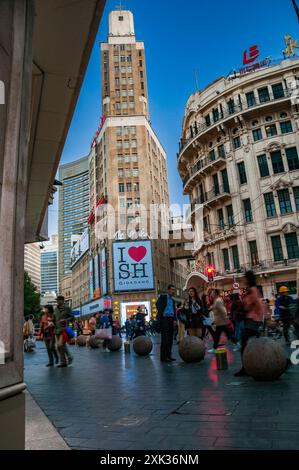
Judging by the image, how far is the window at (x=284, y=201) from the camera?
105ft

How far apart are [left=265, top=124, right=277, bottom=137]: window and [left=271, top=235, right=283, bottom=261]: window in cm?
980

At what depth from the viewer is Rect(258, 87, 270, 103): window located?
3422cm

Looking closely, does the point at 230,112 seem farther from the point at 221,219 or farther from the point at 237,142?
the point at 221,219

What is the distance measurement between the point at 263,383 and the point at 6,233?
4.57 meters

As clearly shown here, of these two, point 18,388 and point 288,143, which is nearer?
point 18,388

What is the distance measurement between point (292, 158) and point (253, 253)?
30.3 feet

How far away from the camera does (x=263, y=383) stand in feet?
18.3

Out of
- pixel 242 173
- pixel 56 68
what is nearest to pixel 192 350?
pixel 56 68

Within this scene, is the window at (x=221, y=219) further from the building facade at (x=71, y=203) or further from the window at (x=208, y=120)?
the building facade at (x=71, y=203)

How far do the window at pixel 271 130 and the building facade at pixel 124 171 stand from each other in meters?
24.1

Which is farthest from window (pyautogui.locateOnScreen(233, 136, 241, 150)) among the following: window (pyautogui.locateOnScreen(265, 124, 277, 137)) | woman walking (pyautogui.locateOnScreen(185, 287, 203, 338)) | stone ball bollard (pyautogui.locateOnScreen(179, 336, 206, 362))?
stone ball bollard (pyautogui.locateOnScreen(179, 336, 206, 362))

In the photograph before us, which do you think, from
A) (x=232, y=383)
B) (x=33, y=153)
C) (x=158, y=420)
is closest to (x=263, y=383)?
(x=232, y=383)

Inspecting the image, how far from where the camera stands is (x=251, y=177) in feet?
111
